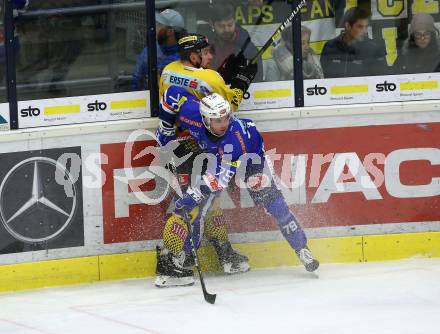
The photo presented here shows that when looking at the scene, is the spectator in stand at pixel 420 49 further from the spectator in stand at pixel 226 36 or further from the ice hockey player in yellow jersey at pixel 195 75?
the ice hockey player in yellow jersey at pixel 195 75

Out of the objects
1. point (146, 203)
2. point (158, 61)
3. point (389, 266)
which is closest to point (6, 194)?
point (146, 203)

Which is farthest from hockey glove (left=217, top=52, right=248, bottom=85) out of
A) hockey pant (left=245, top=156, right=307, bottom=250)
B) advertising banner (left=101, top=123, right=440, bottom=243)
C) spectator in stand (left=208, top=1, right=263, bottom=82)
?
hockey pant (left=245, top=156, right=307, bottom=250)

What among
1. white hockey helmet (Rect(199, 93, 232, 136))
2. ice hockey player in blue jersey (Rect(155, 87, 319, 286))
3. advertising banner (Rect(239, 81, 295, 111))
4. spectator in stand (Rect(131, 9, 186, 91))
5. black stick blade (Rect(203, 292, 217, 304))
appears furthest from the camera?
advertising banner (Rect(239, 81, 295, 111))

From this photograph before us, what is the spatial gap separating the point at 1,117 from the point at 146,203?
3.51ft

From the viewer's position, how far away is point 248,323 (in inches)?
215

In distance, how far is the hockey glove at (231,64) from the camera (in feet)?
21.4

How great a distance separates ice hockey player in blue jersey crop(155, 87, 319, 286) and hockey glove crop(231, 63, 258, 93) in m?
0.25

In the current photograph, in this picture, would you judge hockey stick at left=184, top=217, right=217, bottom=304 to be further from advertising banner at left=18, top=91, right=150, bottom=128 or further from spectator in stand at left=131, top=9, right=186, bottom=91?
spectator in stand at left=131, top=9, right=186, bottom=91

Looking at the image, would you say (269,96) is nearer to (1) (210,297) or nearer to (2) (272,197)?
(2) (272,197)

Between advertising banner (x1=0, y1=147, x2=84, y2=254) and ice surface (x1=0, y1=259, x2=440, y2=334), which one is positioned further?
advertising banner (x1=0, y1=147, x2=84, y2=254)

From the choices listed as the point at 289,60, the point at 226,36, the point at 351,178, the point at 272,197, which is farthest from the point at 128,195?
the point at 351,178

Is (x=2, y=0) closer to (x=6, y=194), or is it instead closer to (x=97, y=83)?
(x=97, y=83)

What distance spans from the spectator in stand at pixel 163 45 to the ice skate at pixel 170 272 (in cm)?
111

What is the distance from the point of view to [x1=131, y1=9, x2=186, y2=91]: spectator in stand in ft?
21.3
